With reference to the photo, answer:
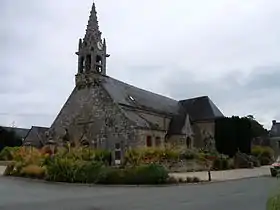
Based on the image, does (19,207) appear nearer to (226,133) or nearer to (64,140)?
(64,140)

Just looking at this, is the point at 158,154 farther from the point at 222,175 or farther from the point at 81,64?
the point at 81,64

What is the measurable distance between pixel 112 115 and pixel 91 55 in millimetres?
7366

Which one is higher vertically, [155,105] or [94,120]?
[155,105]

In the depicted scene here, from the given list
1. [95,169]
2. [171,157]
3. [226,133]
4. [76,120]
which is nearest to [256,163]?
[226,133]

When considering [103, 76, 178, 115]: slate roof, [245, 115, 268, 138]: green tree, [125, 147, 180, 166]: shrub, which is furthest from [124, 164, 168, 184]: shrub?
[245, 115, 268, 138]: green tree

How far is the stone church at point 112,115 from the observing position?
111ft

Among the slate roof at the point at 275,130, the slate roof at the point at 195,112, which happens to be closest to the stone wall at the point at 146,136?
the slate roof at the point at 195,112

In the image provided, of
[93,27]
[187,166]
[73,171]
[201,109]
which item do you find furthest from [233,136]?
[73,171]

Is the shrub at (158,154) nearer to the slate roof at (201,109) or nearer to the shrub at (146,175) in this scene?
the shrub at (146,175)

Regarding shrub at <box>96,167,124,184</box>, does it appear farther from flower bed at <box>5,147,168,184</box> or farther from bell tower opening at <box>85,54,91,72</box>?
bell tower opening at <box>85,54,91,72</box>

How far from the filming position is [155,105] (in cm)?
4034

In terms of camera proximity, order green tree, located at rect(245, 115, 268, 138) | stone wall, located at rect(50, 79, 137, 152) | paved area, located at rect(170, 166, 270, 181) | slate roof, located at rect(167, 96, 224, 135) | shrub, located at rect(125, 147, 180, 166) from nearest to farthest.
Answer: paved area, located at rect(170, 166, 270, 181)
shrub, located at rect(125, 147, 180, 166)
stone wall, located at rect(50, 79, 137, 152)
slate roof, located at rect(167, 96, 224, 135)
green tree, located at rect(245, 115, 268, 138)

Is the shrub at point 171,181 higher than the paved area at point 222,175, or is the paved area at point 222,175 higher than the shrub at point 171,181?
the paved area at point 222,175

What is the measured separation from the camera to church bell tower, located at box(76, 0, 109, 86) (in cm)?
3775
